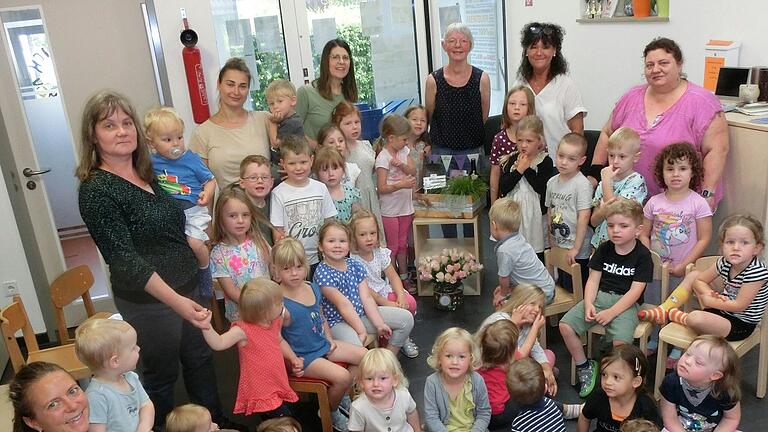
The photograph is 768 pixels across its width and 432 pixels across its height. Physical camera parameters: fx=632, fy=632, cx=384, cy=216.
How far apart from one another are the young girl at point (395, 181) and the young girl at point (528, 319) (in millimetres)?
1132

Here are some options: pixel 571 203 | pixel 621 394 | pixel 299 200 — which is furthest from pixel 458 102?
pixel 621 394

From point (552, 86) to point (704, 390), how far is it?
2020 mm

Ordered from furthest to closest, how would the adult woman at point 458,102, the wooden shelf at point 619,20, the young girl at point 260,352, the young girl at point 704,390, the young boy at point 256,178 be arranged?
1. the wooden shelf at point 619,20
2. the adult woman at point 458,102
3. the young boy at point 256,178
4. the young girl at point 260,352
5. the young girl at point 704,390

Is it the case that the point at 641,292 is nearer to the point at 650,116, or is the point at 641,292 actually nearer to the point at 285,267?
the point at 650,116

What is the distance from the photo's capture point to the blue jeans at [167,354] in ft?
7.90

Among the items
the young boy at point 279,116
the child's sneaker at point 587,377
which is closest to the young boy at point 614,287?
the child's sneaker at point 587,377

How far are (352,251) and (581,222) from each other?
1.23m

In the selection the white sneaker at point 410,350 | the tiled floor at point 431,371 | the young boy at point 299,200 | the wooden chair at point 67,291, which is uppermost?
the young boy at point 299,200

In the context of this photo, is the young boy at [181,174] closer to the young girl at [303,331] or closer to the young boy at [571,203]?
the young girl at [303,331]

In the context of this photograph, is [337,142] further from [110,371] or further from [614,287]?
[110,371]

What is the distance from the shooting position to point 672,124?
3232 mm

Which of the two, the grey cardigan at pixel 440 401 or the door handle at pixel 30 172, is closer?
the grey cardigan at pixel 440 401

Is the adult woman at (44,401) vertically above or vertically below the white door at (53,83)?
below

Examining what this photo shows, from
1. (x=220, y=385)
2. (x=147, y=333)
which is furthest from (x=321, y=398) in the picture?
(x=220, y=385)
